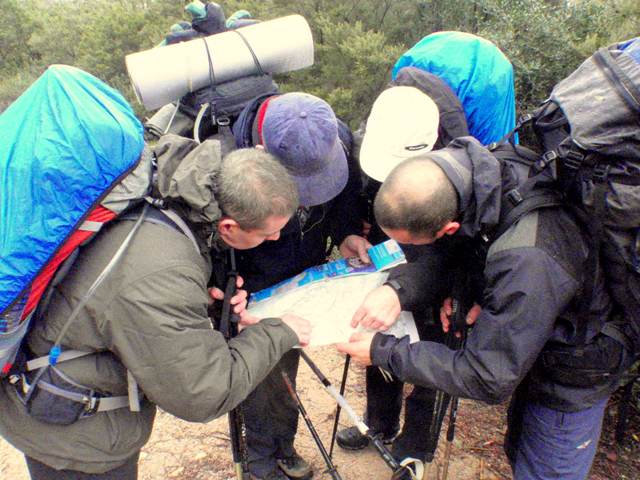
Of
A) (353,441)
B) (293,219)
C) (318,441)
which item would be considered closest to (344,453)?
(353,441)

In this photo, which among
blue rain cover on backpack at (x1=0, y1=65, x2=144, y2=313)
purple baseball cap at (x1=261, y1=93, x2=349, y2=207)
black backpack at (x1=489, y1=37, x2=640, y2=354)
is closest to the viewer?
blue rain cover on backpack at (x1=0, y1=65, x2=144, y2=313)

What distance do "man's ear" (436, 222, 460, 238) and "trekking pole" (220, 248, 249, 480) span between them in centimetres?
97

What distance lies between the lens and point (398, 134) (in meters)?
2.51

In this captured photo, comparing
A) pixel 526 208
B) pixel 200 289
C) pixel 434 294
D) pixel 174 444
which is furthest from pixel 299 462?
pixel 526 208

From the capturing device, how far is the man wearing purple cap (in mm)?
2250

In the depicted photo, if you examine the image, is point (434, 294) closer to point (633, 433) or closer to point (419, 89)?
point (419, 89)

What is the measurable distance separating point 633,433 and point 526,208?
261 centimetres

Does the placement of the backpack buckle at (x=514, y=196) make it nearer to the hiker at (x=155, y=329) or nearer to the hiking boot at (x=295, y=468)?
the hiker at (x=155, y=329)

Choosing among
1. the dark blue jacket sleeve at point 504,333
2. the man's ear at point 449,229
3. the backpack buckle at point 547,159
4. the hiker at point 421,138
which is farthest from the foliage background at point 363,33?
the dark blue jacket sleeve at point 504,333

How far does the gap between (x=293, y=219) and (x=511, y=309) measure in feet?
3.71

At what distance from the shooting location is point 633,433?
3.62 m

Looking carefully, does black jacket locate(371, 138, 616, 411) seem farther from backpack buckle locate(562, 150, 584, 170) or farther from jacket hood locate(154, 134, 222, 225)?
jacket hood locate(154, 134, 222, 225)

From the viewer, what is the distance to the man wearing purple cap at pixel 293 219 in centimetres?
225

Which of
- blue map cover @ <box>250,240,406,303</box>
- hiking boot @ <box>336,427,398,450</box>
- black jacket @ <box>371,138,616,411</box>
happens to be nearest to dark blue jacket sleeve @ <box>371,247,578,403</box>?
black jacket @ <box>371,138,616,411</box>
